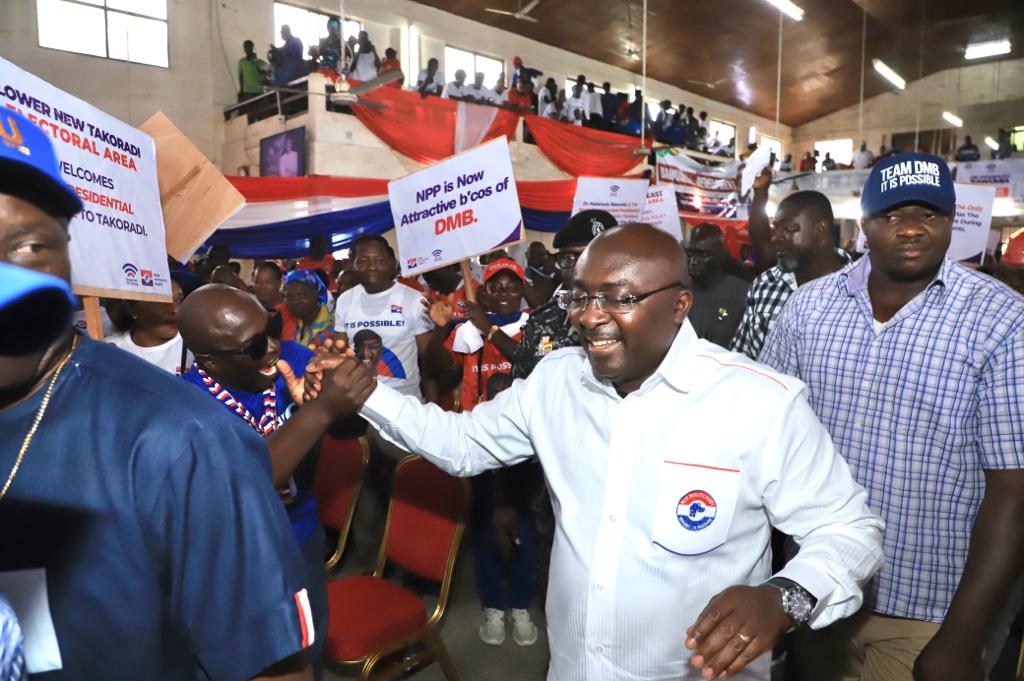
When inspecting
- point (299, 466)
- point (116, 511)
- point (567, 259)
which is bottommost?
point (299, 466)

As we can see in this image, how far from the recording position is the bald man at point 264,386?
1.66m

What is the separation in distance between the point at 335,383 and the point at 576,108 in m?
14.6

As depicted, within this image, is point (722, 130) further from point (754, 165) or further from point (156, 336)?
point (156, 336)

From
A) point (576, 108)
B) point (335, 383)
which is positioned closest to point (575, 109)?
point (576, 108)

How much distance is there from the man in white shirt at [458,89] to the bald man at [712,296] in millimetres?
9650

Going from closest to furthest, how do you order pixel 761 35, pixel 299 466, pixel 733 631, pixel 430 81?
1. pixel 733 631
2. pixel 299 466
3. pixel 430 81
4. pixel 761 35

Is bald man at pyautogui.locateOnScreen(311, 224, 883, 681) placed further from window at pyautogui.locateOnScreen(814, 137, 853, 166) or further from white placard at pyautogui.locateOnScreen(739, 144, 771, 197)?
window at pyautogui.locateOnScreen(814, 137, 853, 166)

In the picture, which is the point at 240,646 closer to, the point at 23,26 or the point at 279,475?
the point at 279,475

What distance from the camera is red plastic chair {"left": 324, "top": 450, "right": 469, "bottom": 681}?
2404mm

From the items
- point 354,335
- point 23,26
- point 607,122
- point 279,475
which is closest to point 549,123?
point 607,122

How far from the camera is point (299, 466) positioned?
1.97 meters

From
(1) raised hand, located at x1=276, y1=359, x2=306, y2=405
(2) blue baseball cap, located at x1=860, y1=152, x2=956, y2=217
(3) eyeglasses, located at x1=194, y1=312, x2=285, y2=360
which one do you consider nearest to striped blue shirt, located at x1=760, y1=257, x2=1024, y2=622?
(2) blue baseball cap, located at x1=860, y1=152, x2=956, y2=217

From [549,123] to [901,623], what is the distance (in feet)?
42.0

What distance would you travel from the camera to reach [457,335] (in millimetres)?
3783
